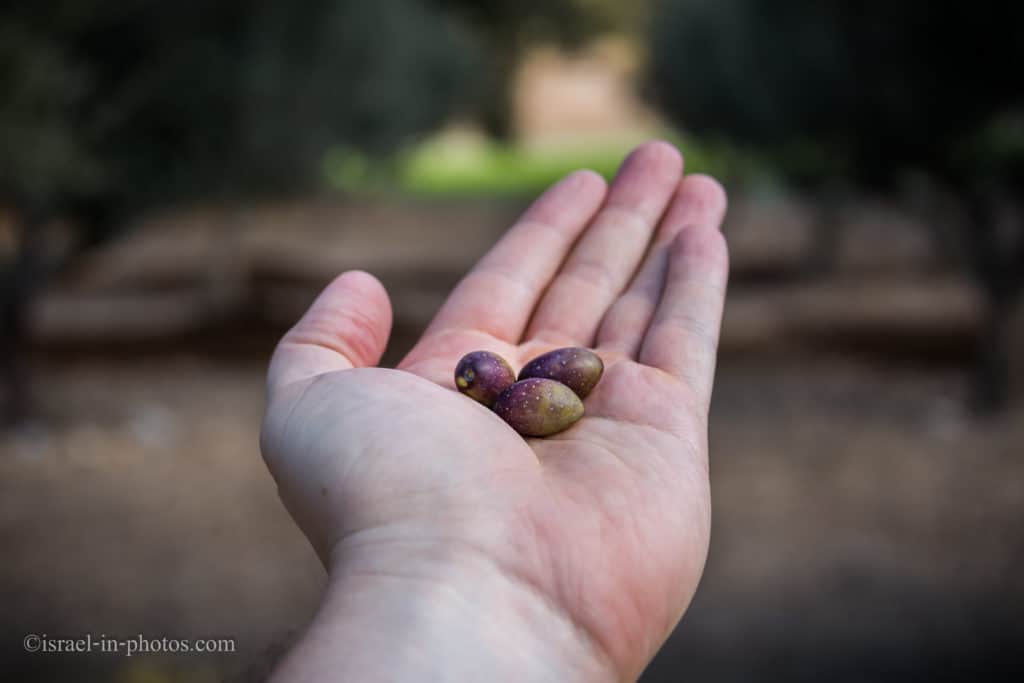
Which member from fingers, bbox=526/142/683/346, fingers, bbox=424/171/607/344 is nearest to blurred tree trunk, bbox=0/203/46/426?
fingers, bbox=424/171/607/344

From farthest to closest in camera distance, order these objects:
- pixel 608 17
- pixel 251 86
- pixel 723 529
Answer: pixel 608 17, pixel 251 86, pixel 723 529

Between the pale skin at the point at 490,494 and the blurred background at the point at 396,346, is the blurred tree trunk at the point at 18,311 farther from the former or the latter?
the pale skin at the point at 490,494

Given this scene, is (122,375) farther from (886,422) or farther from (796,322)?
(796,322)

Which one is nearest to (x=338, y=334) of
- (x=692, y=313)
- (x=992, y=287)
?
(x=692, y=313)

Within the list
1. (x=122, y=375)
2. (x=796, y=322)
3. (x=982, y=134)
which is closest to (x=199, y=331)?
(x=122, y=375)

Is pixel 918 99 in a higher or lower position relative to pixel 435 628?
higher

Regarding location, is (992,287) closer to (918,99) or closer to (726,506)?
(918,99)
